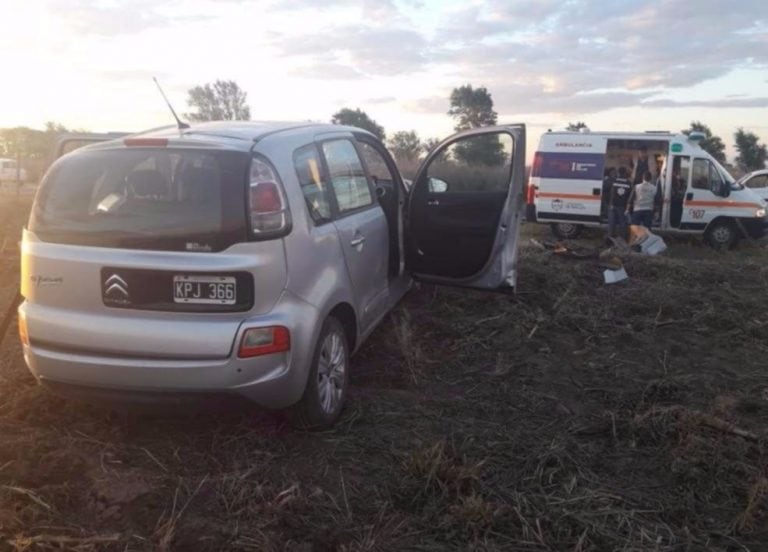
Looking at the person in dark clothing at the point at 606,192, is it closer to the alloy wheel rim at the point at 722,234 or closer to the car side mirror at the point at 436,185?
the alloy wheel rim at the point at 722,234

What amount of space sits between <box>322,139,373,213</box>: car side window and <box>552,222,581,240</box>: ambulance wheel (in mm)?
11412

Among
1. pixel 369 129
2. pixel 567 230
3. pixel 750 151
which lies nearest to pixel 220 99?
pixel 369 129

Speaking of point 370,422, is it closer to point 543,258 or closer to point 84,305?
point 84,305

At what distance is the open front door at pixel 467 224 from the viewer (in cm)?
516

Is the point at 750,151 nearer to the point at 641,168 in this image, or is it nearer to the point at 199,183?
the point at 641,168

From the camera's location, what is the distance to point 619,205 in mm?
14016

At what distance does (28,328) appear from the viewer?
11.5 feet

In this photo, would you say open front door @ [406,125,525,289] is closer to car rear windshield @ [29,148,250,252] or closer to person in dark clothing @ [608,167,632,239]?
car rear windshield @ [29,148,250,252]

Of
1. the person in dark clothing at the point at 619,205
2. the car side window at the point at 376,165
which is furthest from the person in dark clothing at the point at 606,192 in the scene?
the car side window at the point at 376,165

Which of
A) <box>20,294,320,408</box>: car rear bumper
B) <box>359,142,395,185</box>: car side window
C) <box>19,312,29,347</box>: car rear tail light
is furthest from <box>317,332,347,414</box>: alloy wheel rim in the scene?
<box>359,142,395,185</box>: car side window

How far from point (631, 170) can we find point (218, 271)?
14.3 meters

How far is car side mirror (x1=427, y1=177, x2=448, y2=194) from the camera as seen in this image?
18.4 feet

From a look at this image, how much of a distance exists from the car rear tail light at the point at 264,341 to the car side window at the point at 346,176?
3.90 ft

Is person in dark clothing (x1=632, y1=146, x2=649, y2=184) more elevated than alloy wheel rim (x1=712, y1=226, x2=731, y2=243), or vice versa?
person in dark clothing (x1=632, y1=146, x2=649, y2=184)
